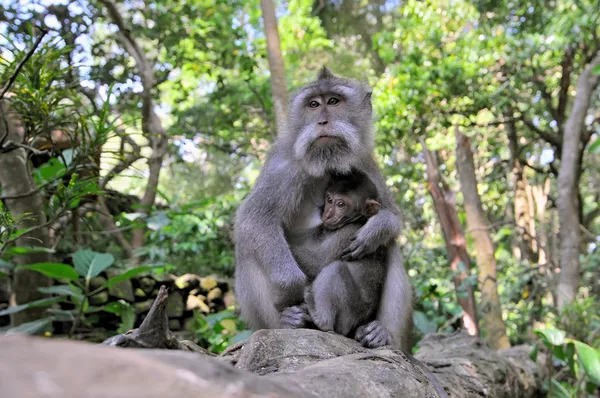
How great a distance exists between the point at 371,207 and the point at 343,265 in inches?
18.9

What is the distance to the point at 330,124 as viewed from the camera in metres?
3.57

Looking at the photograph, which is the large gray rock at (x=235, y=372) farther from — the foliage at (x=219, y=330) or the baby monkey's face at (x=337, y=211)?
the foliage at (x=219, y=330)

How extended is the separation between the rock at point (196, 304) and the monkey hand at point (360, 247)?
15.7 feet

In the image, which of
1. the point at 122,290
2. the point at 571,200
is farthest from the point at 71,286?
the point at 571,200

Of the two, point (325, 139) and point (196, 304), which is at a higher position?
point (325, 139)

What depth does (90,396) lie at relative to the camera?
0.69m

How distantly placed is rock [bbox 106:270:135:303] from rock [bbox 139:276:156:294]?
209 mm

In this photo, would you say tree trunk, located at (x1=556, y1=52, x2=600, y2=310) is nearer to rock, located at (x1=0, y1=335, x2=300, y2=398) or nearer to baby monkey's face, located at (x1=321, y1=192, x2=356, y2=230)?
baby monkey's face, located at (x1=321, y1=192, x2=356, y2=230)

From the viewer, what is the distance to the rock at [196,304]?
7.71 meters

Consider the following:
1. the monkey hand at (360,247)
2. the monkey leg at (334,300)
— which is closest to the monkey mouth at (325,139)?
the monkey hand at (360,247)

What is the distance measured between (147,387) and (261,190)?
9.21 feet

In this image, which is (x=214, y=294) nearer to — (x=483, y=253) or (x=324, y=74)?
(x=483, y=253)

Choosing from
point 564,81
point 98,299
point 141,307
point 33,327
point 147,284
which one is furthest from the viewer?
point 564,81

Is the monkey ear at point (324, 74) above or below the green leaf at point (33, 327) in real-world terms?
above
